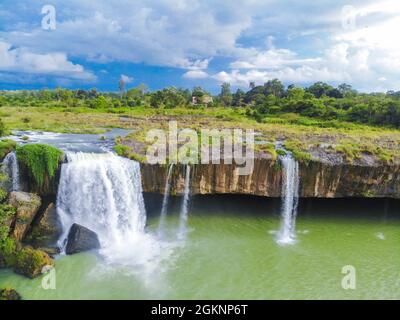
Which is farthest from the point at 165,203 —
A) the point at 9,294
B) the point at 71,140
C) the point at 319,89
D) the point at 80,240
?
the point at 319,89

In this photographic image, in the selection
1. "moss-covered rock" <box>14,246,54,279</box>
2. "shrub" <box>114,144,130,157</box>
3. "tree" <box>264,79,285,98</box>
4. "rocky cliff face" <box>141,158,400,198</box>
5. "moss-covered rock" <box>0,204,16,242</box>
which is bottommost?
"moss-covered rock" <box>14,246,54,279</box>

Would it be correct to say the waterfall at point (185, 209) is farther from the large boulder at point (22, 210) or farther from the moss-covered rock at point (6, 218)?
the moss-covered rock at point (6, 218)

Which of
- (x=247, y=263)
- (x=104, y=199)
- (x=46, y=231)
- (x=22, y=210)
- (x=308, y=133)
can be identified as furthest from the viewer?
(x=308, y=133)

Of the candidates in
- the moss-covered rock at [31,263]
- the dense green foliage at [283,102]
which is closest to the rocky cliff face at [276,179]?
the moss-covered rock at [31,263]

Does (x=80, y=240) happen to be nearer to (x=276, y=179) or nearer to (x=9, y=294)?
(x=9, y=294)

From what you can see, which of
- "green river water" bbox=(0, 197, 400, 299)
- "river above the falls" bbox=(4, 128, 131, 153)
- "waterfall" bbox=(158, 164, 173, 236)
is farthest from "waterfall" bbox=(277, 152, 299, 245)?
"river above the falls" bbox=(4, 128, 131, 153)

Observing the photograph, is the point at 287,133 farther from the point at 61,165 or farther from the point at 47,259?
the point at 47,259

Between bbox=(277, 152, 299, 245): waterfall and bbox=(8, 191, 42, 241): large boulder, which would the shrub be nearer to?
bbox=(8, 191, 42, 241): large boulder
